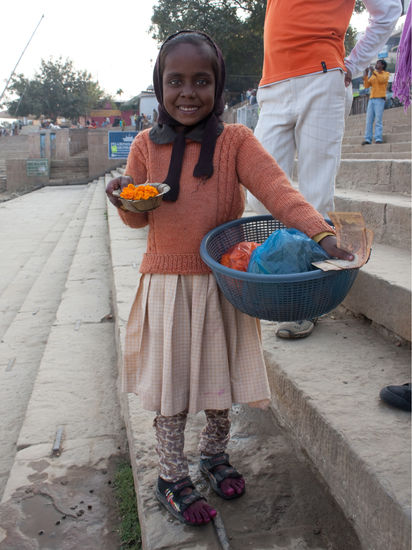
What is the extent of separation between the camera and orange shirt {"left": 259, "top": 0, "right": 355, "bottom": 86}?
2301mm

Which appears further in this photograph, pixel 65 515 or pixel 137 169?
pixel 65 515

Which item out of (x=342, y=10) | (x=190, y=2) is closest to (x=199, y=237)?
(x=342, y=10)

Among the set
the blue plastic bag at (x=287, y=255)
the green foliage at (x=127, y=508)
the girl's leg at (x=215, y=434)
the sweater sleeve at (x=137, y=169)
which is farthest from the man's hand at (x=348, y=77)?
the green foliage at (x=127, y=508)

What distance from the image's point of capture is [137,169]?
167 centimetres

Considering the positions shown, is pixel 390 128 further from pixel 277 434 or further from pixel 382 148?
pixel 277 434

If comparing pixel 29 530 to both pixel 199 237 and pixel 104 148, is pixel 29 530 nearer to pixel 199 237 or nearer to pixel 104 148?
pixel 199 237

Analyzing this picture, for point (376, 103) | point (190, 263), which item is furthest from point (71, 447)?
point (376, 103)

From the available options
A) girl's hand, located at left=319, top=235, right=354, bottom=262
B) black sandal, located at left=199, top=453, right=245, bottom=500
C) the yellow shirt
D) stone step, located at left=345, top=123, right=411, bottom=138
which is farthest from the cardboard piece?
the yellow shirt

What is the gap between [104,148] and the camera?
68.9 feet

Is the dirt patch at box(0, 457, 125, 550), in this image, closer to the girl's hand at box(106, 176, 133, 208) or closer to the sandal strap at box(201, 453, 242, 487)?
the sandal strap at box(201, 453, 242, 487)

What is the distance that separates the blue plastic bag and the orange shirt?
1318mm

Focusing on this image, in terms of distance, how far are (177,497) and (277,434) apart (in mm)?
584

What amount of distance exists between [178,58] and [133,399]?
4.91 ft

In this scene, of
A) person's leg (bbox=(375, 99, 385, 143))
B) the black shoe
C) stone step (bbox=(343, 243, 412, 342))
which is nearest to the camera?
the black shoe
